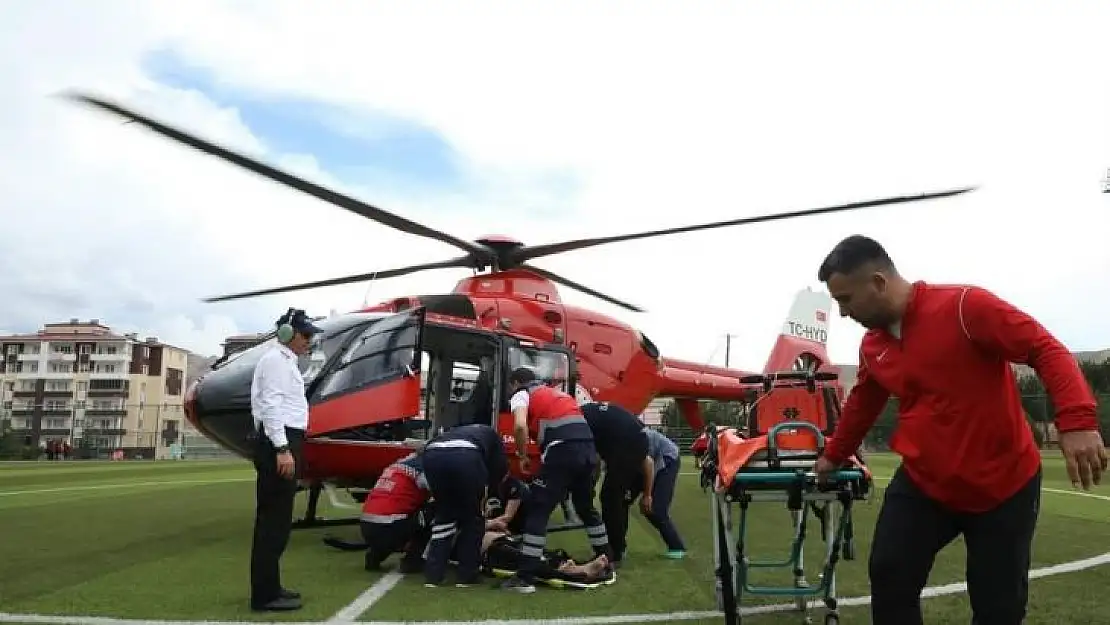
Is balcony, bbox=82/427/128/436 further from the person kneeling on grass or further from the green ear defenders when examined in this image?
the green ear defenders

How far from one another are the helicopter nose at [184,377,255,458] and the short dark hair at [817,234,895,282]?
5296 millimetres

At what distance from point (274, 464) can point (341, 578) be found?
145 cm

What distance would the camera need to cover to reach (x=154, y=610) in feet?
15.5

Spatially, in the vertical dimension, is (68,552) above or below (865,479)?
below

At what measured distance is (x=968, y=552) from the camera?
9.84ft

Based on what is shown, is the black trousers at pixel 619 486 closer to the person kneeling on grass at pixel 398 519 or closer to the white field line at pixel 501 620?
the person kneeling on grass at pixel 398 519

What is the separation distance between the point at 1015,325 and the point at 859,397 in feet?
2.56

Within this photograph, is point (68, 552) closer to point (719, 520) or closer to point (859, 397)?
point (719, 520)

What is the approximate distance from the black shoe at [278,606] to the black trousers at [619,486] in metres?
2.70

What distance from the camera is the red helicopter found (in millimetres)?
7242

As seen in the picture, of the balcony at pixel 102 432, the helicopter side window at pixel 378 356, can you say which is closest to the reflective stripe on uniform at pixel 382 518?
the helicopter side window at pixel 378 356

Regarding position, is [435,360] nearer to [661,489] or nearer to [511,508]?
[511,508]

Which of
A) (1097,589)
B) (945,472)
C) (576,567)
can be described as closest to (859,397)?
(945,472)

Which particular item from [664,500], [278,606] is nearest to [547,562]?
[278,606]
